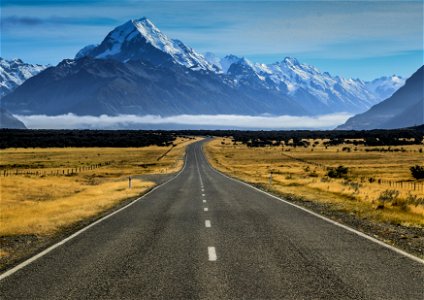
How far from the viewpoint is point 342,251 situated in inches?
501

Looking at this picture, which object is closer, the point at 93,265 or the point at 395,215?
the point at 93,265

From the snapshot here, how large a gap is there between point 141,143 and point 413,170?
125705mm

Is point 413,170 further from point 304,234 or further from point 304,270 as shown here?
point 304,270

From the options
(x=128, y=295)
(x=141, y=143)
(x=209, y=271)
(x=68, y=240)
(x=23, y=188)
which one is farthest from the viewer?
(x=141, y=143)

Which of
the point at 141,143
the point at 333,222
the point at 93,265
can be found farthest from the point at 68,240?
the point at 141,143

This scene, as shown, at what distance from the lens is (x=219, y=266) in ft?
36.5

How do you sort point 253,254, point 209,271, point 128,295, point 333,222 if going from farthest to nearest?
point 333,222, point 253,254, point 209,271, point 128,295

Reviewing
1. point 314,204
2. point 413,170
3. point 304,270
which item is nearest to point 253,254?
point 304,270

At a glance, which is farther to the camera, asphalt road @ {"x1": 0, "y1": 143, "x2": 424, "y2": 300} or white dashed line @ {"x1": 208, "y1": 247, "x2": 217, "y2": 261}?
white dashed line @ {"x1": 208, "y1": 247, "x2": 217, "y2": 261}

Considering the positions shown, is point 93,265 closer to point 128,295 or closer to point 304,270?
point 128,295

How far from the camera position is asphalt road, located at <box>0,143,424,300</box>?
9133 millimetres

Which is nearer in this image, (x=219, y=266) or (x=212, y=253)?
(x=219, y=266)

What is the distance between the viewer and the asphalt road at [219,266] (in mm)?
9133

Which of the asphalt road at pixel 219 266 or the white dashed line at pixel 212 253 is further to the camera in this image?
the white dashed line at pixel 212 253
